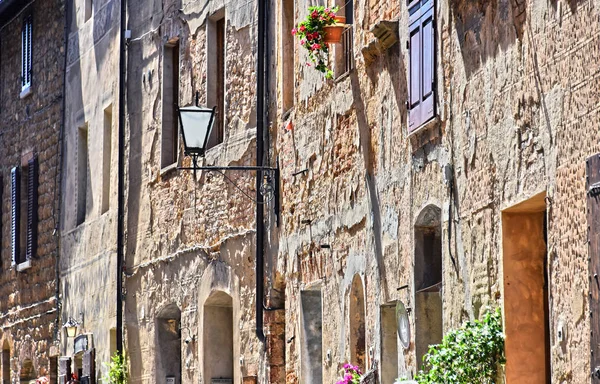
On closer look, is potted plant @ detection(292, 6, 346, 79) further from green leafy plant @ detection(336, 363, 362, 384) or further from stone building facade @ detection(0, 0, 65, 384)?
stone building facade @ detection(0, 0, 65, 384)

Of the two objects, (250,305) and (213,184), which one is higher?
(213,184)

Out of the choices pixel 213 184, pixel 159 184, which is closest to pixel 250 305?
pixel 213 184

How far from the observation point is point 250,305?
14180mm

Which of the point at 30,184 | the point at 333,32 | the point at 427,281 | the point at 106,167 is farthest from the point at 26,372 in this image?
the point at 427,281

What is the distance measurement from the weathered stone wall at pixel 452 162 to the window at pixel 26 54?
9102mm

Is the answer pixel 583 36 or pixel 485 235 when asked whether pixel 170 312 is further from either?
pixel 583 36

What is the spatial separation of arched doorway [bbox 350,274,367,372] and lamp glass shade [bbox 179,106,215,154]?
201 cm

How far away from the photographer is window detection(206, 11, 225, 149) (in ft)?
50.2

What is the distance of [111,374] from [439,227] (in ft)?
24.7

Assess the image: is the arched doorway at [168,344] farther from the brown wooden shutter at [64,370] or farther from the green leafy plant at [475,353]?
the green leafy plant at [475,353]

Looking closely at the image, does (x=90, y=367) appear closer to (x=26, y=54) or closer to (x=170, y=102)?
(x=170, y=102)

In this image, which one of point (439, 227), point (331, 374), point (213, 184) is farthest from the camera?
point (213, 184)

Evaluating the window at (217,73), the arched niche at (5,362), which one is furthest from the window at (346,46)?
the arched niche at (5,362)

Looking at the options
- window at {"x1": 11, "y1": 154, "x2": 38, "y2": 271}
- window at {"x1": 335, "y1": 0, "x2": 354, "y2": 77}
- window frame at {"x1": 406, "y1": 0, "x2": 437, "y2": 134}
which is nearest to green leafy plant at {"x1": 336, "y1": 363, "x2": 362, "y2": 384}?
window frame at {"x1": 406, "y1": 0, "x2": 437, "y2": 134}
